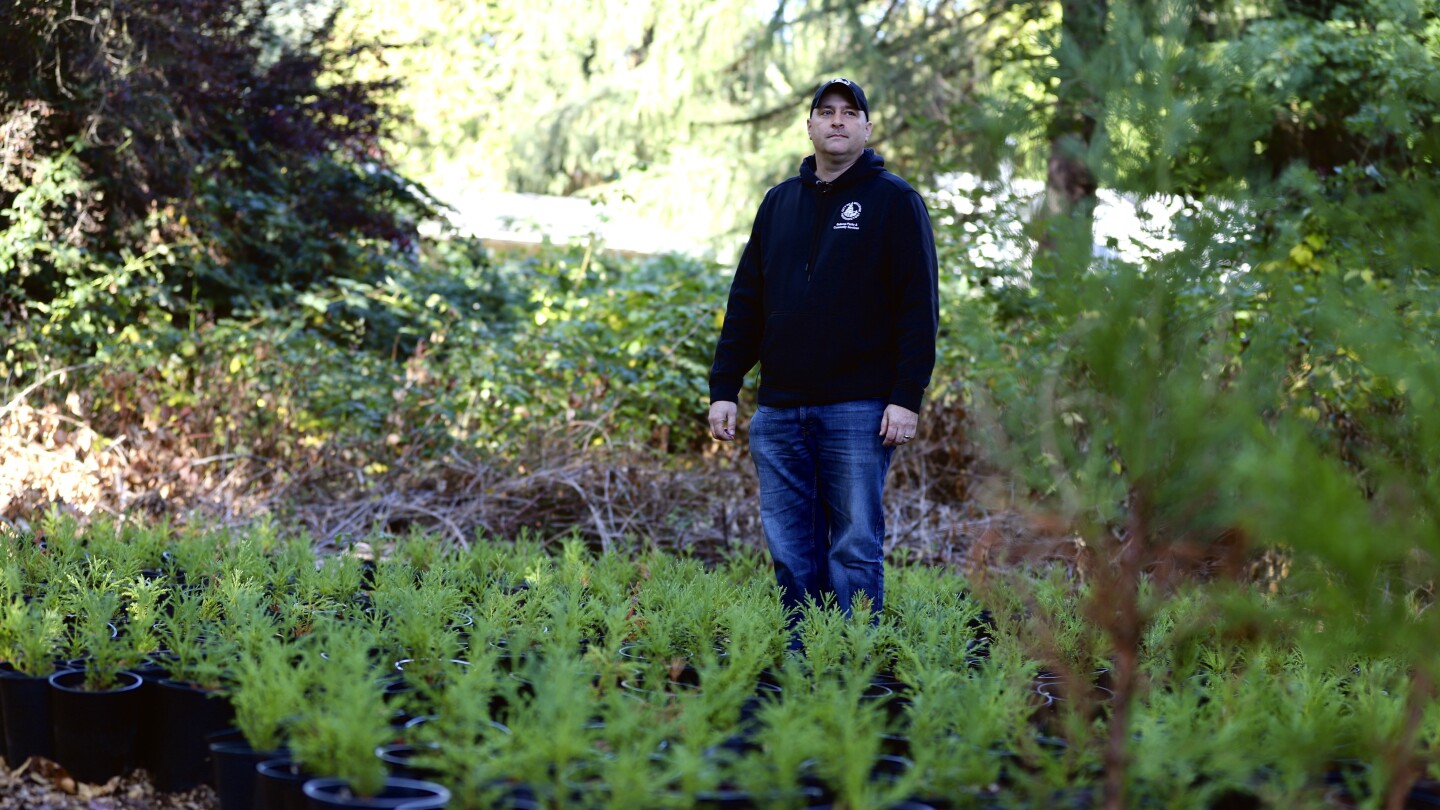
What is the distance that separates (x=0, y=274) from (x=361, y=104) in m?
3.02

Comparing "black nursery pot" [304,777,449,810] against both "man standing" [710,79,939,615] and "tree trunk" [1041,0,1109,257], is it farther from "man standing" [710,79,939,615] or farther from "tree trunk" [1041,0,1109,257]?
"man standing" [710,79,939,615]

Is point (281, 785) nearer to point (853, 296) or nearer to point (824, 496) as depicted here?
point (824, 496)

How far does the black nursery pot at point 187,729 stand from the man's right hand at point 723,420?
5.98ft

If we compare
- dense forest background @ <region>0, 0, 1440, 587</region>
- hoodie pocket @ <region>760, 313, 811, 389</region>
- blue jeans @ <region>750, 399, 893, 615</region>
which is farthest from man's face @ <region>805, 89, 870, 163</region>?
blue jeans @ <region>750, 399, 893, 615</region>

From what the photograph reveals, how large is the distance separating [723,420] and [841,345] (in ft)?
1.76

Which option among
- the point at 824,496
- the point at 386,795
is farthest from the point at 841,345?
the point at 386,795

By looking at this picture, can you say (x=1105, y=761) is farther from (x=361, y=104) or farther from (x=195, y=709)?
(x=361, y=104)

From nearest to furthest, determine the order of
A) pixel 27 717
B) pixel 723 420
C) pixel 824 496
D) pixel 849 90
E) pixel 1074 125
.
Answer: pixel 27 717 → pixel 849 90 → pixel 824 496 → pixel 723 420 → pixel 1074 125

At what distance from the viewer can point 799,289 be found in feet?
13.2

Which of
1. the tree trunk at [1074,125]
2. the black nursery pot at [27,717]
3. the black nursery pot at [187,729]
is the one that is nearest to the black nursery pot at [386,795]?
the black nursery pot at [187,729]

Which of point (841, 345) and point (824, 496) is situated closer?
point (841, 345)

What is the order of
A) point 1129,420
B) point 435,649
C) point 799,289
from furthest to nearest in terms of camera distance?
point 799,289
point 435,649
point 1129,420

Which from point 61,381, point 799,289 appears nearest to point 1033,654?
point 799,289

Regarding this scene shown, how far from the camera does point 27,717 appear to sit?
3.09m
